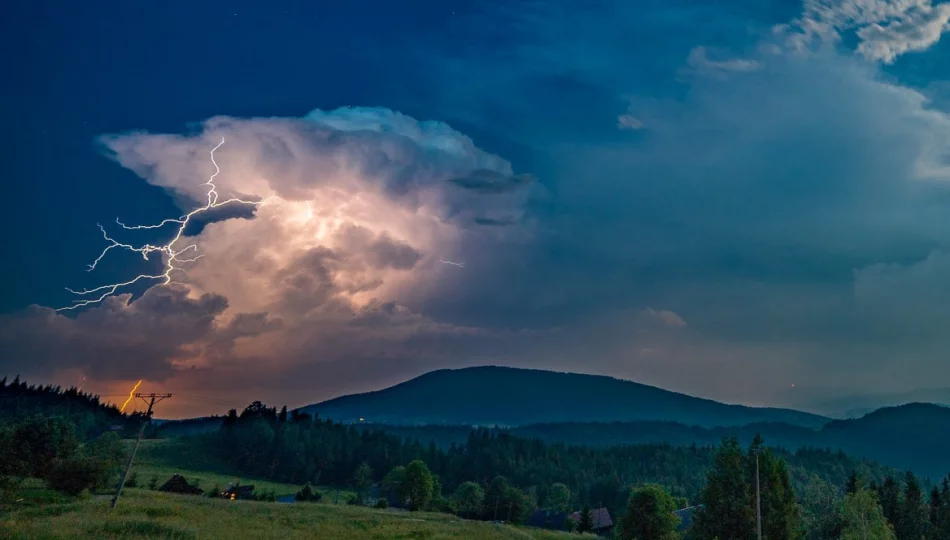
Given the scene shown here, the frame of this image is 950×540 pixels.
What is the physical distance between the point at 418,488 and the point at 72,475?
57259 millimetres

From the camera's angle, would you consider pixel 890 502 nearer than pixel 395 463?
Yes

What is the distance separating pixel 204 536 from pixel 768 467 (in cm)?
5162

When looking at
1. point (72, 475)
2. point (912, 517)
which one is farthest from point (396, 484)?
point (912, 517)

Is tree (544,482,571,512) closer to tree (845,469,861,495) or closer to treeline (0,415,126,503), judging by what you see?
tree (845,469,861,495)

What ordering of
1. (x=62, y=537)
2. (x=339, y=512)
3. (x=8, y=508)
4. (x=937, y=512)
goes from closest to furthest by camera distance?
(x=62, y=537)
(x=8, y=508)
(x=339, y=512)
(x=937, y=512)

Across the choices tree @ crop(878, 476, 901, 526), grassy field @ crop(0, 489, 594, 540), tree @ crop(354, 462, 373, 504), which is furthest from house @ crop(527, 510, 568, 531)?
tree @ crop(878, 476, 901, 526)

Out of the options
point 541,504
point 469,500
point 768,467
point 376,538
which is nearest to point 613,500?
point 541,504

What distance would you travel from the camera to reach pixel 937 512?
74.6 meters

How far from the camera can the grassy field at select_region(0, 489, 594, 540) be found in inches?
1553

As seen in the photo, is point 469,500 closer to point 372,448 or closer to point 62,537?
point 372,448

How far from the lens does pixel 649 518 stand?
6538 centimetres

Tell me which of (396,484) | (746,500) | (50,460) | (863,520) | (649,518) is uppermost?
(50,460)

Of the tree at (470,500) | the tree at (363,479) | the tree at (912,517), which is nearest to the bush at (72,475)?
the tree at (470,500)

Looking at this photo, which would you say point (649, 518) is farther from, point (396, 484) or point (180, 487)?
point (180, 487)
